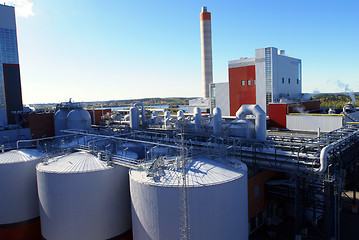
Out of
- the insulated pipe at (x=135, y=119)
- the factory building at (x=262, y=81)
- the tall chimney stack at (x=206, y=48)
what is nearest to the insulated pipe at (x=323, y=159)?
the insulated pipe at (x=135, y=119)

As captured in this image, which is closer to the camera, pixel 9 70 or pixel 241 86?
pixel 9 70

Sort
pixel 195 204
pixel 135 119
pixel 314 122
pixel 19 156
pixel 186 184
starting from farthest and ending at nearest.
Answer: pixel 314 122 < pixel 135 119 < pixel 19 156 < pixel 186 184 < pixel 195 204

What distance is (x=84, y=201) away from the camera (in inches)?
607

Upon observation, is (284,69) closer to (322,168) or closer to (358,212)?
(358,212)

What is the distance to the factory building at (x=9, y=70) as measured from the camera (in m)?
36.6

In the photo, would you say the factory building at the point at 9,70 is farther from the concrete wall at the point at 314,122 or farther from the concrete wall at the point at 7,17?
the concrete wall at the point at 314,122

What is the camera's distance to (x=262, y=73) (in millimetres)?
36062

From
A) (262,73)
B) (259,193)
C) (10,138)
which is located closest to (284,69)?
(262,73)

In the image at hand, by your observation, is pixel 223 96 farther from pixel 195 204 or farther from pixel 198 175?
pixel 195 204

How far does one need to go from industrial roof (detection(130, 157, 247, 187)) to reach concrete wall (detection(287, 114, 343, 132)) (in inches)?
705

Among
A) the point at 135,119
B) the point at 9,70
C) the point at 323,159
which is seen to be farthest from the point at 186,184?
the point at 9,70

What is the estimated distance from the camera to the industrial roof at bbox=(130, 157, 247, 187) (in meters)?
12.3

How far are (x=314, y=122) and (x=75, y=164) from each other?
960 inches

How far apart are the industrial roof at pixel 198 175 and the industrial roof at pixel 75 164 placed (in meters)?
2.89
